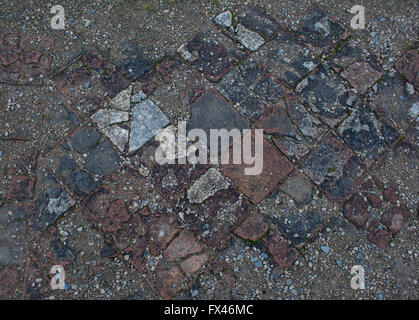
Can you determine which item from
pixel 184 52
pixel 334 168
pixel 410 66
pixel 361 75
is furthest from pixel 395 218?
pixel 184 52

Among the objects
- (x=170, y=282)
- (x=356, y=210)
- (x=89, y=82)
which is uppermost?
(x=89, y=82)

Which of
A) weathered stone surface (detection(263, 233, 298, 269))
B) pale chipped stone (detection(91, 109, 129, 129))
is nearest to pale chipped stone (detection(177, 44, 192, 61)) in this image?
pale chipped stone (detection(91, 109, 129, 129))

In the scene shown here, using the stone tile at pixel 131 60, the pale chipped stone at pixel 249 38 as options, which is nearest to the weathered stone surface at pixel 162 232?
the stone tile at pixel 131 60

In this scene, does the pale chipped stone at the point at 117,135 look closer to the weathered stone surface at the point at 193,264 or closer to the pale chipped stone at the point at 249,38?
the weathered stone surface at the point at 193,264

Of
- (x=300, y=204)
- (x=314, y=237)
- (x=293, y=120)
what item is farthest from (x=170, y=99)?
(x=314, y=237)

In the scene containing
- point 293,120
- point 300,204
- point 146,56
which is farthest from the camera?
point 146,56

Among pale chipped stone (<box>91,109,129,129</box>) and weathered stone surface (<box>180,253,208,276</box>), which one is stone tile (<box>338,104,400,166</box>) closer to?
weathered stone surface (<box>180,253,208,276</box>)

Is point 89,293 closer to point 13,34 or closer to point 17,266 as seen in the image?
point 17,266

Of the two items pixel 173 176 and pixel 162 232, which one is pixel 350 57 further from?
pixel 162 232
